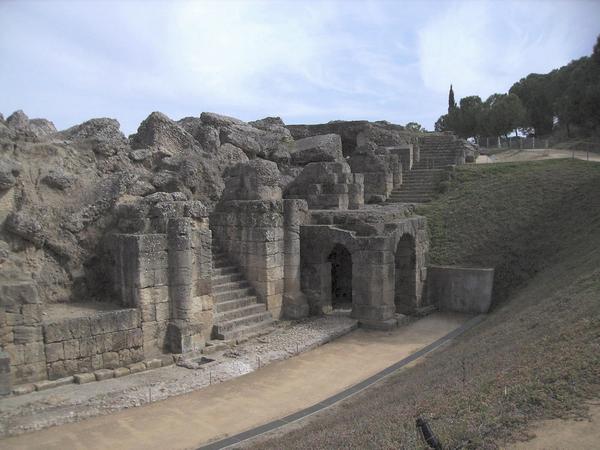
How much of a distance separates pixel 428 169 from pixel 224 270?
605 inches

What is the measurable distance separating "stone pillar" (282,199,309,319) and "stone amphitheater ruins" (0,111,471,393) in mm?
31

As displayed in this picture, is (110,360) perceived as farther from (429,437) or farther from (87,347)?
(429,437)

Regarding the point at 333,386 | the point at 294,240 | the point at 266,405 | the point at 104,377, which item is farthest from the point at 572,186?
the point at 104,377

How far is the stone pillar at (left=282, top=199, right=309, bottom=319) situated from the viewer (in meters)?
14.3

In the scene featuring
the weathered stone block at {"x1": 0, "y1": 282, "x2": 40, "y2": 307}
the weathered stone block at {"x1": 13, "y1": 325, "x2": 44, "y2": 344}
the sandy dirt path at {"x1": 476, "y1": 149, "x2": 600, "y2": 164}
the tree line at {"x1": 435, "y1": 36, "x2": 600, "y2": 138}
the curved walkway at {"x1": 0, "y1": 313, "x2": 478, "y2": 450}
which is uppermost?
the tree line at {"x1": 435, "y1": 36, "x2": 600, "y2": 138}

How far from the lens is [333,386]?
1005cm

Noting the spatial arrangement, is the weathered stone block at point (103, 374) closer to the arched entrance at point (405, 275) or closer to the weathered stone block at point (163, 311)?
the weathered stone block at point (163, 311)

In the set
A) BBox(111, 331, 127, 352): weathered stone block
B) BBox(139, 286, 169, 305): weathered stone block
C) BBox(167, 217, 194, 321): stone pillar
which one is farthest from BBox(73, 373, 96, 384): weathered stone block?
BBox(167, 217, 194, 321): stone pillar

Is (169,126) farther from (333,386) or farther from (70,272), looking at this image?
(333,386)

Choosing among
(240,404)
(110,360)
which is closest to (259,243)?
(110,360)

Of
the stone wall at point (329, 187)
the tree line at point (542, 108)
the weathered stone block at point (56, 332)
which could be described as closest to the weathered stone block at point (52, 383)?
the weathered stone block at point (56, 332)

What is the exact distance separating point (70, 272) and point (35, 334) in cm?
231

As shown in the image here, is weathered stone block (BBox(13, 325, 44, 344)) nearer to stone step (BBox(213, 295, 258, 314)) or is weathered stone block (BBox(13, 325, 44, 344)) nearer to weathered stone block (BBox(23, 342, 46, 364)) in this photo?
weathered stone block (BBox(23, 342, 46, 364))

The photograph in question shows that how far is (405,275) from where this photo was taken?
53.2 feet
